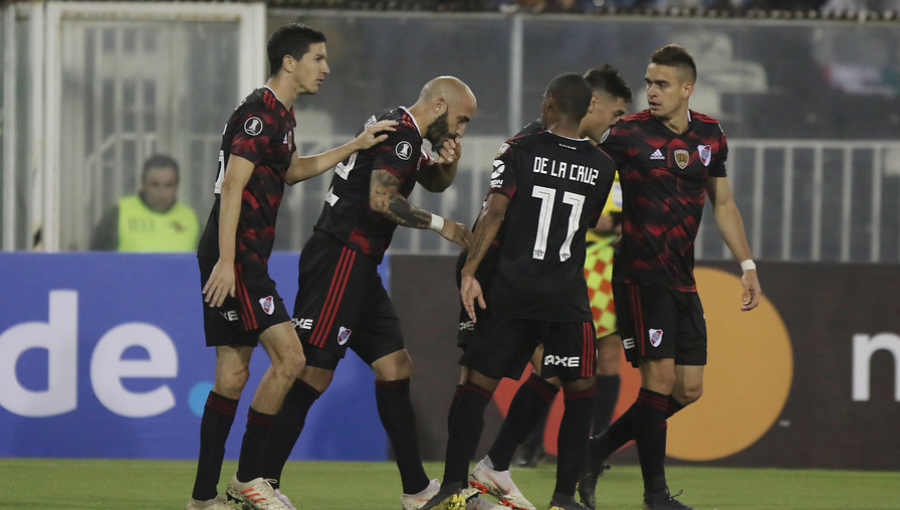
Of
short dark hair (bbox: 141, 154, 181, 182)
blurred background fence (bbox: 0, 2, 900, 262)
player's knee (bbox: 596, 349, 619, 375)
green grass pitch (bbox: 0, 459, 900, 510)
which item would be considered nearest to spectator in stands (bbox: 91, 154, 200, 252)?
short dark hair (bbox: 141, 154, 181, 182)

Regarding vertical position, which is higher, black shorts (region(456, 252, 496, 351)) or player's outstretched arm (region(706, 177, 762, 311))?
player's outstretched arm (region(706, 177, 762, 311))

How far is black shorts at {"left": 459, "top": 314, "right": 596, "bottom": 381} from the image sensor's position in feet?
19.5

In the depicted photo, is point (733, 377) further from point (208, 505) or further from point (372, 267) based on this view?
point (208, 505)

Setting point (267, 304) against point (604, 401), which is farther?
point (604, 401)

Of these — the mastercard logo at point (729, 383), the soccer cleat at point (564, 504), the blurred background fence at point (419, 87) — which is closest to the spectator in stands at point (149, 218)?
the blurred background fence at point (419, 87)

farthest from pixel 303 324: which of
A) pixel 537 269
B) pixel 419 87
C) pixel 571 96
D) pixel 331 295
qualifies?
pixel 419 87

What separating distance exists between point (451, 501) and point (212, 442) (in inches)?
42.6

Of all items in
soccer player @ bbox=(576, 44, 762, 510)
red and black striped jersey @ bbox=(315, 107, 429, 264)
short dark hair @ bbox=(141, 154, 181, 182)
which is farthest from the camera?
short dark hair @ bbox=(141, 154, 181, 182)

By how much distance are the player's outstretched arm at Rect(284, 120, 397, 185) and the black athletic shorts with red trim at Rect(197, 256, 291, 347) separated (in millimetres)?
536

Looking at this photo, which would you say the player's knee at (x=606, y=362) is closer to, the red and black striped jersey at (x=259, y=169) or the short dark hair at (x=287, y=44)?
the red and black striped jersey at (x=259, y=169)

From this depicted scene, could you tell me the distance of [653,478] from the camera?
247 inches

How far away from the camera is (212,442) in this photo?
5879 millimetres

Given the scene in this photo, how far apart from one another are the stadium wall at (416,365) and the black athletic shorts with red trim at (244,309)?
2726 mm

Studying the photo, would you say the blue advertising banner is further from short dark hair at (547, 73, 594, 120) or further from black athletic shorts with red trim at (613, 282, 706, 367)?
short dark hair at (547, 73, 594, 120)
